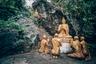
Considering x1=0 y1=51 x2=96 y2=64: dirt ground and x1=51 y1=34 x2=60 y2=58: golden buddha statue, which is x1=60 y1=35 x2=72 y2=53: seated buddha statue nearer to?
x1=0 y1=51 x2=96 y2=64: dirt ground

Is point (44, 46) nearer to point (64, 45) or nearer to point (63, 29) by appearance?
point (64, 45)

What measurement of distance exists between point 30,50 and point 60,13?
9.62 ft

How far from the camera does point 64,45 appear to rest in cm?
1279

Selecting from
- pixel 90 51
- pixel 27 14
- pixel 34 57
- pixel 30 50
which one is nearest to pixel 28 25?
pixel 27 14

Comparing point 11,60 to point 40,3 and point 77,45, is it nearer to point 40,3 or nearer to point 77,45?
point 77,45

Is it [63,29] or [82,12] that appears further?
[82,12]

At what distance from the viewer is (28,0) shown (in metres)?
14.9

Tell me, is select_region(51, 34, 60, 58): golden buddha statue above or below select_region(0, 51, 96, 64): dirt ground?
above

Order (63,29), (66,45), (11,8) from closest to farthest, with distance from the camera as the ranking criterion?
1. (66,45)
2. (63,29)
3. (11,8)

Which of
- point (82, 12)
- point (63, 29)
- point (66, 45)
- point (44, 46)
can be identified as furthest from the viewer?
point (82, 12)

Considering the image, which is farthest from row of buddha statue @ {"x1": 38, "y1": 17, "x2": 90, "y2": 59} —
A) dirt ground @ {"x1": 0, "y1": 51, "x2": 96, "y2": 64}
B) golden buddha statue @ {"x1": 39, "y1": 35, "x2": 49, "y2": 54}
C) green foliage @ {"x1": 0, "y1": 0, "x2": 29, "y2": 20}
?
green foliage @ {"x1": 0, "y1": 0, "x2": 29, "y2": 20}

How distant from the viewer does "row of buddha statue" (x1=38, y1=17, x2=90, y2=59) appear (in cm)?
1202

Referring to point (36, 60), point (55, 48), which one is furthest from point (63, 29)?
point (36, 60)

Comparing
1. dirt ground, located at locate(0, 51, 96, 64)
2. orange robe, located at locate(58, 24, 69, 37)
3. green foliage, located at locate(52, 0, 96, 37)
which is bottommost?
dirt ground, located at locate(0, 51, 96, 64)
